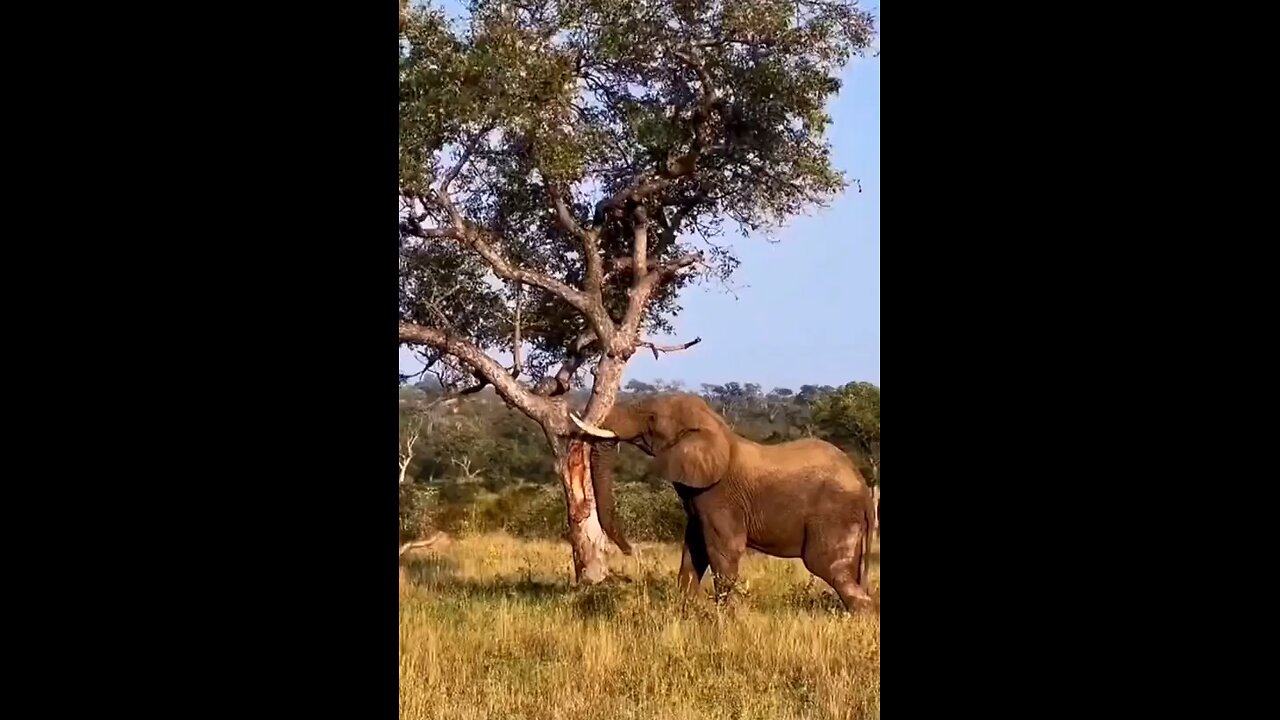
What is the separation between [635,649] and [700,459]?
823 mm

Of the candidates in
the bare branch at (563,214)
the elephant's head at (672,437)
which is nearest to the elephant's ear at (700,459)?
the elephant's head at (672,437)

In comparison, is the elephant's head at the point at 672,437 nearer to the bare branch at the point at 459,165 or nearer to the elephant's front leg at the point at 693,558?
the elephant's front leg at the point at 693,558

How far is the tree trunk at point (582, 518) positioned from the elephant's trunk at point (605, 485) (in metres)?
0.03

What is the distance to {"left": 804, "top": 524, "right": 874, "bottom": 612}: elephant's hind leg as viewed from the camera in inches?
203

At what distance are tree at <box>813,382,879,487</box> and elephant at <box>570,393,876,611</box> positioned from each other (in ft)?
0.82

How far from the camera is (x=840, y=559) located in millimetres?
5188

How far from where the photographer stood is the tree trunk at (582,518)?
18.1 ft

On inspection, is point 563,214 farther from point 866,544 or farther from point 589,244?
point 866,544
